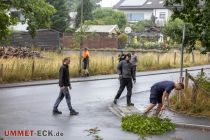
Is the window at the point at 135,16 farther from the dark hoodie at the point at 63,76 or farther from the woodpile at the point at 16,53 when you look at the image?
the dark hoodie at the point at 63,76

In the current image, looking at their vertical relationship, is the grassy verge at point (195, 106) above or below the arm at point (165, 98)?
below

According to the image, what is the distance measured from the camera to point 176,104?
1772 cm

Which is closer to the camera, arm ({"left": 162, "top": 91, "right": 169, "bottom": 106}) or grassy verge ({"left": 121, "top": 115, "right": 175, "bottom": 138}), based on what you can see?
grassy verge ({"left": 121, "top": 115, "right": 175, "bottom": 138})

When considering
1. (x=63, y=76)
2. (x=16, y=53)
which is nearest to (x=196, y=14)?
(x=63, y=76)

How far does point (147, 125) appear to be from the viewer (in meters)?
13.7

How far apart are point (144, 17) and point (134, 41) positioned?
35133 millimetres

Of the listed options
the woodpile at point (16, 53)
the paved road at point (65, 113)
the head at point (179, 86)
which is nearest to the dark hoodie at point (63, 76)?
the paved road at point (65, 113)

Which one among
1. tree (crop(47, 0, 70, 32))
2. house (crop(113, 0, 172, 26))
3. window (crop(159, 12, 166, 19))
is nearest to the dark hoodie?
tree (crop(47, 0, 70, 32))

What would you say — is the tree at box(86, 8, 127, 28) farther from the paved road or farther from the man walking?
the man walking

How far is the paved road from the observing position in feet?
45.0

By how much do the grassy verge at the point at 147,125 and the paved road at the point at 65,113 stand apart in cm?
24

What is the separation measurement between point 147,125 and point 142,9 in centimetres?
8699

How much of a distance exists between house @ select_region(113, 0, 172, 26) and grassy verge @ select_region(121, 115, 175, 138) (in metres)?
80.9

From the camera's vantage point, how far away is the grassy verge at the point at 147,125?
44.8 ft
